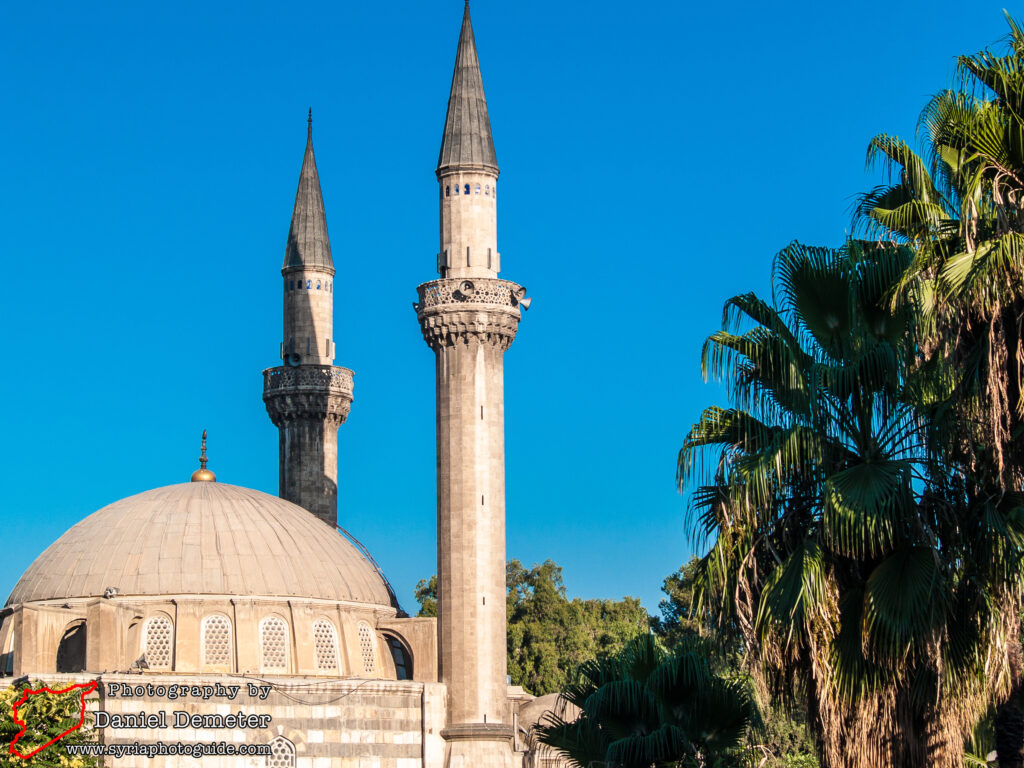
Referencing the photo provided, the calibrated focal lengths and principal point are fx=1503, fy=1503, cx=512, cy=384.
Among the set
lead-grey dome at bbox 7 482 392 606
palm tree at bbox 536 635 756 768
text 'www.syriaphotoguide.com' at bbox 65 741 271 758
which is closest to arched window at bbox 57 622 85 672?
lead-grey dome at bbox 7 482 392 606

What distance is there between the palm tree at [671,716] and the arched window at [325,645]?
20.9m

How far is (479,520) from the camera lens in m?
38.2

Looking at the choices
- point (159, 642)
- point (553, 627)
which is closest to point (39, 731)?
point (159, 642)

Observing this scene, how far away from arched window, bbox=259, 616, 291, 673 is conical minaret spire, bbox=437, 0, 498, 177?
1285 centimetres

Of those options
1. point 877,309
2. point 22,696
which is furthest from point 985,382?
point 22,696

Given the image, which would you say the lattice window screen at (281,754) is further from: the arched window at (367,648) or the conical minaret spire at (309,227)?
the conical minaret spire at (309,227)

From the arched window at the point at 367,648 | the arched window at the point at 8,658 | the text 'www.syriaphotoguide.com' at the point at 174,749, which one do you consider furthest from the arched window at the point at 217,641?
the arched window at the point at 8,658

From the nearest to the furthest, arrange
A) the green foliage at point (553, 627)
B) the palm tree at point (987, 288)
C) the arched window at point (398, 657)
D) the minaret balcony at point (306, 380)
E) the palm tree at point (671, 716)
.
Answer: the palm tree at point (987, 288) < the palm tree at point (671, 716) < the arched window at point (398, 657) < the minaret balcony at point (306, 380) < the green foliage at point (553, 627)

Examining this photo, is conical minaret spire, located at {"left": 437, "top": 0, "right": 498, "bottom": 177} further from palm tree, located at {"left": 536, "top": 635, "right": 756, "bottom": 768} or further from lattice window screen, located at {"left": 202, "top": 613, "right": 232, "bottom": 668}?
palm tree, located at {"left": 536, "top": 635, "right": 756, "bottom": 768}

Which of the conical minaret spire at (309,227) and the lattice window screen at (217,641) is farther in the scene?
the conical minaret spire at (309,227)

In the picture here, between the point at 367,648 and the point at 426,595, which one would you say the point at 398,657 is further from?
the point at 426,595

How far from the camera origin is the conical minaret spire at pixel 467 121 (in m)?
40.8

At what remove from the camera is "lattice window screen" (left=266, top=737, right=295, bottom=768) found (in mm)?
35562

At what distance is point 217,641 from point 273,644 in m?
1.44
